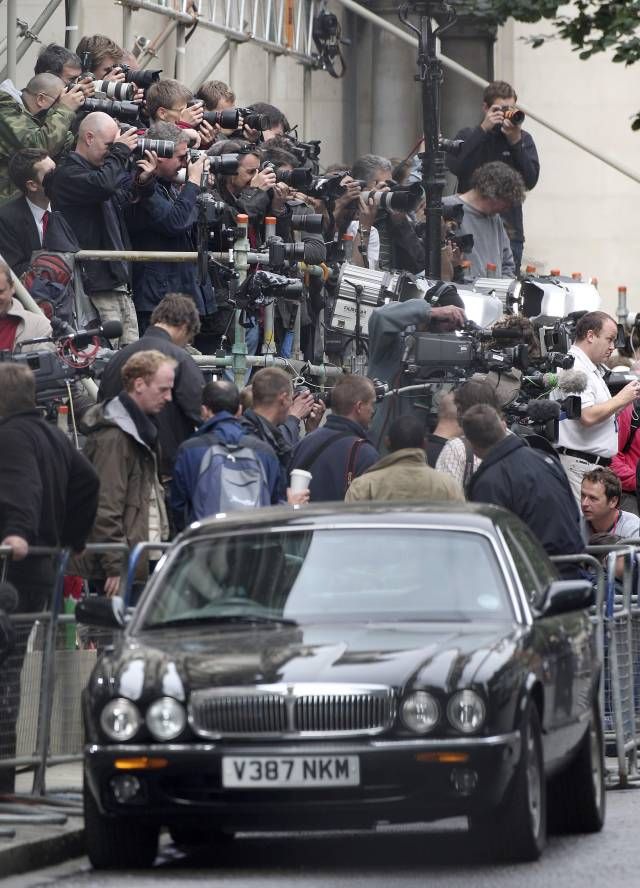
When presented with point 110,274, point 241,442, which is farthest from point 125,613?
point 110,274

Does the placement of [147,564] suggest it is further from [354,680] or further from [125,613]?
[354,680]

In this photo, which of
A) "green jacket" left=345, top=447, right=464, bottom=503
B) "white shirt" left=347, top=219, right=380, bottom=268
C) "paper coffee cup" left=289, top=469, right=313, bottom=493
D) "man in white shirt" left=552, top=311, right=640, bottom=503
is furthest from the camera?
"white shirt" left=347, top=219, right=380, bottom=268

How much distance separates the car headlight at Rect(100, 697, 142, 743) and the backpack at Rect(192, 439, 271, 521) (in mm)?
3532

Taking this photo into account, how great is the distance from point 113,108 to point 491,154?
5887 mm

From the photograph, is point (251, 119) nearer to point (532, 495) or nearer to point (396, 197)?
point (396, 197)

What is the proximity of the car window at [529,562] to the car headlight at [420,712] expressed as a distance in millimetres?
1102

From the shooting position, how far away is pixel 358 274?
17.4 meters

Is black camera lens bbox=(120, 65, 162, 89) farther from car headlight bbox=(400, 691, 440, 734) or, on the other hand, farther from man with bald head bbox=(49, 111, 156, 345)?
car headlight bbox=(400, 691, 440, 734)

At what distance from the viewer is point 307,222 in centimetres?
1700

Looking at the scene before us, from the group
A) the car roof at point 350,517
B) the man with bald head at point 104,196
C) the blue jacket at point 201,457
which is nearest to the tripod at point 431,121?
the man with bald head at point 104,196

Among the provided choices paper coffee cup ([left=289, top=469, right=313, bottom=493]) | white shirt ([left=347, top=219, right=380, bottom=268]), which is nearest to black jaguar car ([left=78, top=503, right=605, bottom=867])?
paper coffee cup ([left=289, top=469, right=313, bottom=493])

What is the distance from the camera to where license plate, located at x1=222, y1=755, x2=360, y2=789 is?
9.07m

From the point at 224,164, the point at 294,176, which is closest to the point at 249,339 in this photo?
the point at 224,164

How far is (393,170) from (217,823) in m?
12.5
